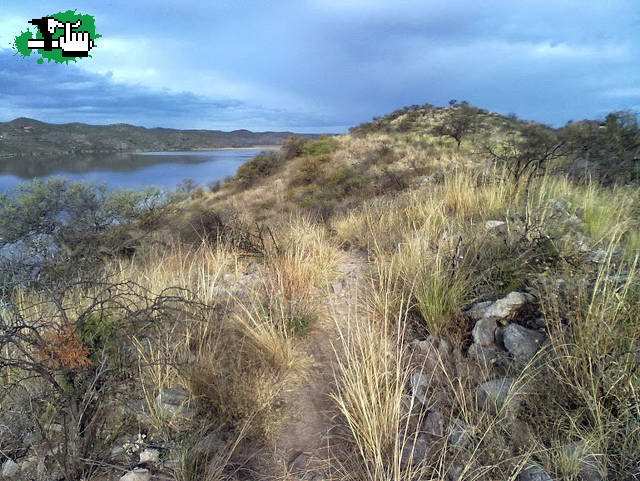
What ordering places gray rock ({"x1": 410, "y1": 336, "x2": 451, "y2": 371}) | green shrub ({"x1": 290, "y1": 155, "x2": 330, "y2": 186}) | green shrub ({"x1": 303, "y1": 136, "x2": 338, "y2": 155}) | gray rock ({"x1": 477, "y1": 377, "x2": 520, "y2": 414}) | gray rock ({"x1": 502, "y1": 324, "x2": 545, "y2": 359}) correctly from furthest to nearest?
green shrub ({"x1": 303, "y1": 136, "x2": 338, "y2": 155}) → green shrub ({"x1": 290, "y1": 155, "x2": 330, "y2": 186}) → gray rock ({"x1": 410, "y1": 336, "x2": 451, "y2": 371}) → gray rock ({"x1": 502, "y1": 324, "x2": 545, "y2": 359}) → gray rock ({"x1": 477, "y1": 377, "x2": 520, "y2": 414})

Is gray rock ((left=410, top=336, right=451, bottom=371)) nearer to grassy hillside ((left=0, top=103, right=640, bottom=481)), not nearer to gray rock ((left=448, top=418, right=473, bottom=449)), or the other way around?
grassy hillside ((left=0, top=103, right=640, bottom=481))

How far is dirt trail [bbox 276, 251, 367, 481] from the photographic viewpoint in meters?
1.88

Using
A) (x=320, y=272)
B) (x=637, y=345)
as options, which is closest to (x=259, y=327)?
(x=320, y=272)

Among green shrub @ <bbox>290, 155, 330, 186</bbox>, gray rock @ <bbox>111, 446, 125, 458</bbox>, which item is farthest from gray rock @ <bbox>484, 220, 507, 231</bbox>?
green shrub @ <bbox>290, 155, 330, 186</bbox>

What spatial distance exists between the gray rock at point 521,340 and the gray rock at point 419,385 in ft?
2.07

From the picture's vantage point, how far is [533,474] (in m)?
1.51

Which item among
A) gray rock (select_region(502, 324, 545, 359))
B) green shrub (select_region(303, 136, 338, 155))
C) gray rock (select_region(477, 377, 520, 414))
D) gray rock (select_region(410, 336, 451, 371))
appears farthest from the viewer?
green shrub (select_region(303, 136, 338, 155))

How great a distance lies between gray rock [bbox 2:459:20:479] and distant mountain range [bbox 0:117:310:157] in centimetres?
2112

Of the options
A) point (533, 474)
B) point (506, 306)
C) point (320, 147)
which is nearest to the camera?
point (533, 474)

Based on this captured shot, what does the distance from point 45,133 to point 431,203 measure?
101ft

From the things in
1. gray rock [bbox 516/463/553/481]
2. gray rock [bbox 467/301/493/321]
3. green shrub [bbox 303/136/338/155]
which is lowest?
gray rock [bbox 516/463/553/481]

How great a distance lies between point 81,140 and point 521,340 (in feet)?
108

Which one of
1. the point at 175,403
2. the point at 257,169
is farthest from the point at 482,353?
the point at 257,169

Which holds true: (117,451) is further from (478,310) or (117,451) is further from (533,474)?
(478,310)
